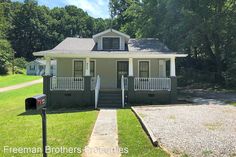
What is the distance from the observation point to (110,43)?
2311 cm

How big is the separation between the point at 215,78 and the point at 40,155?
1162 inches

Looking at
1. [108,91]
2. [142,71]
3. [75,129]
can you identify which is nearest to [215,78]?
[142,71]

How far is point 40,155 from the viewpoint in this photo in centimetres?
781

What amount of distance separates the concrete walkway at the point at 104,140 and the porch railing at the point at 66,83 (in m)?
6.58

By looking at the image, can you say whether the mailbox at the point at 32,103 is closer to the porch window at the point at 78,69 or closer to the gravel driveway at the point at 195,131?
the gravel driveway at the point at 195,131

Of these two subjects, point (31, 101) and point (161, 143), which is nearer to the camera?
point (31, 101)

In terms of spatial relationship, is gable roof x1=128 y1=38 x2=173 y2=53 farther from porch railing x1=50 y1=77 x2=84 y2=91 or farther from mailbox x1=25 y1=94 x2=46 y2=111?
mailbox x1=25 y1=94 x2=46 y2=111

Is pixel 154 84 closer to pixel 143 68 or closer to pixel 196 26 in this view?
pixel 143 68

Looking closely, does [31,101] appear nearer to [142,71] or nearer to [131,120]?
[131,120]

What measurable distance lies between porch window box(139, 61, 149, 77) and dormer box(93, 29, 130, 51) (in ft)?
5.48

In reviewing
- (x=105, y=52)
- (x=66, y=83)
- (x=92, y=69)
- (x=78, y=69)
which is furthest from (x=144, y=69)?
(x=66, y=83)

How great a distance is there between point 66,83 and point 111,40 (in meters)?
5.04

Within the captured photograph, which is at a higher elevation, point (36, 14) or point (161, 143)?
point (36, 14)

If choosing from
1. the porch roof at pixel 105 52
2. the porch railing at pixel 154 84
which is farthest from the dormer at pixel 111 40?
the porch railing at pixel 154 84
